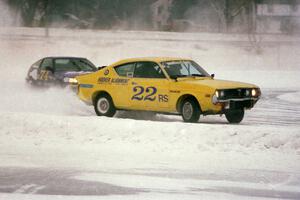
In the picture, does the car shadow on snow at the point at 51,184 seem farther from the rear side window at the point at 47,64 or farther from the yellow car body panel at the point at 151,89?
the rear side window at the point at 47,64

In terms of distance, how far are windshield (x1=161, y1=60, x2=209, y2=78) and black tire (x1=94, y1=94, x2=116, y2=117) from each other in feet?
5.20

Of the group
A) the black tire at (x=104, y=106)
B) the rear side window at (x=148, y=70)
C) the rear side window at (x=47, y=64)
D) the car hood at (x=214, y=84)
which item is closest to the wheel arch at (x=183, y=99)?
the car hood at (x=214, y=84)

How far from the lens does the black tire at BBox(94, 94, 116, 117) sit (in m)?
15.9

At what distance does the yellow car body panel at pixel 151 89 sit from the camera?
14177mm

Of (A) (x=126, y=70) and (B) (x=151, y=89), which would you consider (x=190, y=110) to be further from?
(A) (x=126, y=70)

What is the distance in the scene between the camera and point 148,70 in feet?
50.3

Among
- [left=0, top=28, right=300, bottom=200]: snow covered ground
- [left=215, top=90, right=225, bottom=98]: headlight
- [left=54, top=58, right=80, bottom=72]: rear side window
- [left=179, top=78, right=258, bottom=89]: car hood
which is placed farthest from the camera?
[left=54, top=58, right=80, bottom=72]: rear side window

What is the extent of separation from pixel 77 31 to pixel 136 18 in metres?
8.03

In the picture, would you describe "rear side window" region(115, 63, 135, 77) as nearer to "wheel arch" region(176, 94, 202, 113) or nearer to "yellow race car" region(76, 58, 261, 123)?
"yellow race car" region(76, 58, 261, 123)

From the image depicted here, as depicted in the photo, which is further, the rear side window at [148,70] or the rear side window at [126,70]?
the rear side window at [126,70]

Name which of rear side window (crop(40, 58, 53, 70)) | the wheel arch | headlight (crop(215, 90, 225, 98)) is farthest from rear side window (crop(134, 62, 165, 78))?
rear side window (crop(40, 58, 53, 70))

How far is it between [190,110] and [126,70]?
2.07m

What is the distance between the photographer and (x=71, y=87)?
2031cm

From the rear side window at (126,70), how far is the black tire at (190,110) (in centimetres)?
166
